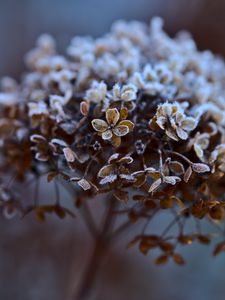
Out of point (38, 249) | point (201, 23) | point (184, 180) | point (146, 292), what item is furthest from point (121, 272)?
point (201, 23)

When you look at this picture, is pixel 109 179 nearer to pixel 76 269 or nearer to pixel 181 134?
pixel 181 134

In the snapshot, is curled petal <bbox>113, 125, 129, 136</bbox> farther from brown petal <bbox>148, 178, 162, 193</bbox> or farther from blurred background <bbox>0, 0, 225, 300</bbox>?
blurred background <bbox>0, 0, 225, 300</bbox>

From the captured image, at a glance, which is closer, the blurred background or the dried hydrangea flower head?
the dried hydrangea flower head

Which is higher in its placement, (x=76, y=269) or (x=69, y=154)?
(x=69, y=154)

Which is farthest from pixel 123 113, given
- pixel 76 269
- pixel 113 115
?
pixel 76 269

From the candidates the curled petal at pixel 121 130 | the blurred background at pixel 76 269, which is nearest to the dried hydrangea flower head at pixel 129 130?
the curled petal at pixel 121 130

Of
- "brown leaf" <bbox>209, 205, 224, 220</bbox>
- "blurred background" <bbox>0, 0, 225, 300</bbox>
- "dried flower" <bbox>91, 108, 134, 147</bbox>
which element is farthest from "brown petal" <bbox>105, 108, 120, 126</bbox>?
"blurred background" <bbox>0, 0, 225, 300</bbox>

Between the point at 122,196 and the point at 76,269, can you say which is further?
the point at 76,269

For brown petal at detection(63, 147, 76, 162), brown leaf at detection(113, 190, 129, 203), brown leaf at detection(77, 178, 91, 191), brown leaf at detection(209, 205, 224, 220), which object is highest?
brown petal at detection(63, 147, 76, 162)

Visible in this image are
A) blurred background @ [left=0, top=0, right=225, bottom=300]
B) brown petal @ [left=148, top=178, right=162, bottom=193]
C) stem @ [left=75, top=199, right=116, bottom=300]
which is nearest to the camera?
brown petal @ [left=148, top=178, right=162, bottom=193]

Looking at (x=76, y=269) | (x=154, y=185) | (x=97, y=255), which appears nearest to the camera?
(x=154, y=185)
